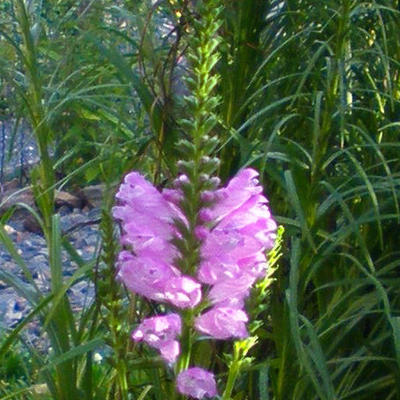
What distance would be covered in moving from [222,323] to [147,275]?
0.30ft

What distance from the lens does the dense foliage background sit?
193cm

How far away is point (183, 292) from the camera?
3.60ft

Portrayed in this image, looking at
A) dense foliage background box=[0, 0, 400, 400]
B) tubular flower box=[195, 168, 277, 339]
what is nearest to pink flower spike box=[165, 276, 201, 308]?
tubular flower box=[195, 168, 277, 339]

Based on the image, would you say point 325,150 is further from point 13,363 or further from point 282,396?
point 13,363

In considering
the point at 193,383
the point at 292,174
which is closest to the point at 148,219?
the point at 193,383

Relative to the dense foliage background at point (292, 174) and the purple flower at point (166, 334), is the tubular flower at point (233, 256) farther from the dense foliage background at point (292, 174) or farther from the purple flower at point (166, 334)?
the dense foliage background at point (292, 174)

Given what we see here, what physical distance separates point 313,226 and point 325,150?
0.14 metres

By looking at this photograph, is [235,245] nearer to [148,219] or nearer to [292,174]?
[148,219]

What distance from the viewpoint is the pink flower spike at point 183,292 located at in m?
1.09

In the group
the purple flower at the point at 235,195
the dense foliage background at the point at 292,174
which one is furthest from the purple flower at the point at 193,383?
the dense foliage background at the point at 292,174

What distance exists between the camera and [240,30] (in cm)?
229

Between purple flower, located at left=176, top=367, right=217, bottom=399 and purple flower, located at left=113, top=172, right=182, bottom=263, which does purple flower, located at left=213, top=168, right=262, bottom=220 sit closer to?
purple flower, located at left=113, top=172, right=182, bottom=263

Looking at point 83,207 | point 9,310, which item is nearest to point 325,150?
point 9,310

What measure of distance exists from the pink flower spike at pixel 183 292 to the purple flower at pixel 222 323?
1.3 inches
